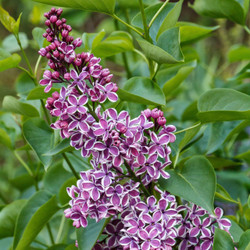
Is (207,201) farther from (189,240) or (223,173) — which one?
(223,173)

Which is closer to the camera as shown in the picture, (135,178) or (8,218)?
(135,178)

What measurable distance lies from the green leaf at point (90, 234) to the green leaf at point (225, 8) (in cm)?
50

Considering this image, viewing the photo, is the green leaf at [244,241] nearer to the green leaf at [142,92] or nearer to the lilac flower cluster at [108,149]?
the lilac flower cluster at [108,149]

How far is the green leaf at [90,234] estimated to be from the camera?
542 mm

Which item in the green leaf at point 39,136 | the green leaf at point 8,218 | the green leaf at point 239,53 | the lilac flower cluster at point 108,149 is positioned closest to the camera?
the lilac flower cluster at point 108,149

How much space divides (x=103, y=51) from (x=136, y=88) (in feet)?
0.31

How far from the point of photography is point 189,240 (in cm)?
56

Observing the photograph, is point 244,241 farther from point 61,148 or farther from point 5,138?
point 5,138

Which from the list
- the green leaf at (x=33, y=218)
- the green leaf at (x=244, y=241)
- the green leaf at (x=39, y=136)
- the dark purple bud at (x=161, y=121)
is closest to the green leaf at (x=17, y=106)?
the green leaf at (x=39, y=136)

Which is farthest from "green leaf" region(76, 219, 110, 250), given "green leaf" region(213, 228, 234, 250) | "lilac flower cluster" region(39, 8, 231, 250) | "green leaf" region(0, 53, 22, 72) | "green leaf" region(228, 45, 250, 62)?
"green leaf" region(228, 45, 250, 62)

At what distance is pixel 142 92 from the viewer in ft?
2.00

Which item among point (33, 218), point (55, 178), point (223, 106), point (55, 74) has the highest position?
point (55, 74)

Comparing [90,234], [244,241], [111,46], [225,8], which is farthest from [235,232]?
[225,8]

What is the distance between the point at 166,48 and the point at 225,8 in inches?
12.3
